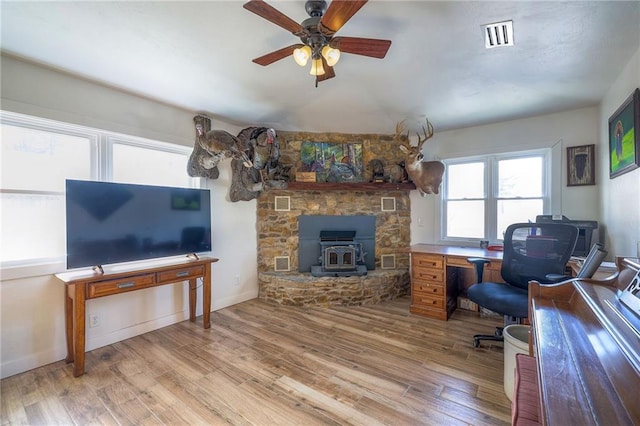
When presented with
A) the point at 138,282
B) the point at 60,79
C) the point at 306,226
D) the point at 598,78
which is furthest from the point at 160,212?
the point at 598,78

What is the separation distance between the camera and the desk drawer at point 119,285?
7.35 ft

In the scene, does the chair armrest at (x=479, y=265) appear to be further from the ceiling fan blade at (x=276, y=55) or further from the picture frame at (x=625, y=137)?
the ceiling fan blade at (x=276, y=55)

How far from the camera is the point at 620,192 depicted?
2.33 metres

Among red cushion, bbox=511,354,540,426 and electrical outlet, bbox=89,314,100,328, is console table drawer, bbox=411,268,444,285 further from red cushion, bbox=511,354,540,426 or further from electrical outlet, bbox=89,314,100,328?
electrical outlet, bbox=89,314,100,328

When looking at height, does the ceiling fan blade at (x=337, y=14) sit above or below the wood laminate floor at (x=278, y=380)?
above

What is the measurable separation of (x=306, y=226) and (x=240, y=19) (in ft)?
9.23

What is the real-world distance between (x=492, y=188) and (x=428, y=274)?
158cm

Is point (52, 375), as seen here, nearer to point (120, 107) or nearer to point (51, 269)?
point (51, 269)

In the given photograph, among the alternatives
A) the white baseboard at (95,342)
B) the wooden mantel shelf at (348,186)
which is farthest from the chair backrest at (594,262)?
the white baseboard at (95,342)

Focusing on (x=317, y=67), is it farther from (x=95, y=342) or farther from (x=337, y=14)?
(x=95, y=342)

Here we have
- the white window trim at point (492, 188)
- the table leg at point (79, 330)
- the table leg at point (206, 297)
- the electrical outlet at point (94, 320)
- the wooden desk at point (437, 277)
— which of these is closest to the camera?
the table leg at point (79, 330)

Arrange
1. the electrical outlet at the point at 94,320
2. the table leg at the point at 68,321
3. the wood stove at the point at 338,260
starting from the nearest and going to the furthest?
the table leg at the point at 68,321
the electrical outlet at the point at 94,320
the wood stove at the point at 338,260

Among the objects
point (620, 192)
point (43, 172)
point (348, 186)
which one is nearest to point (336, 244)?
point (348, 186)

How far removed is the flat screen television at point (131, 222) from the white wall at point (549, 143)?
3290 mm
